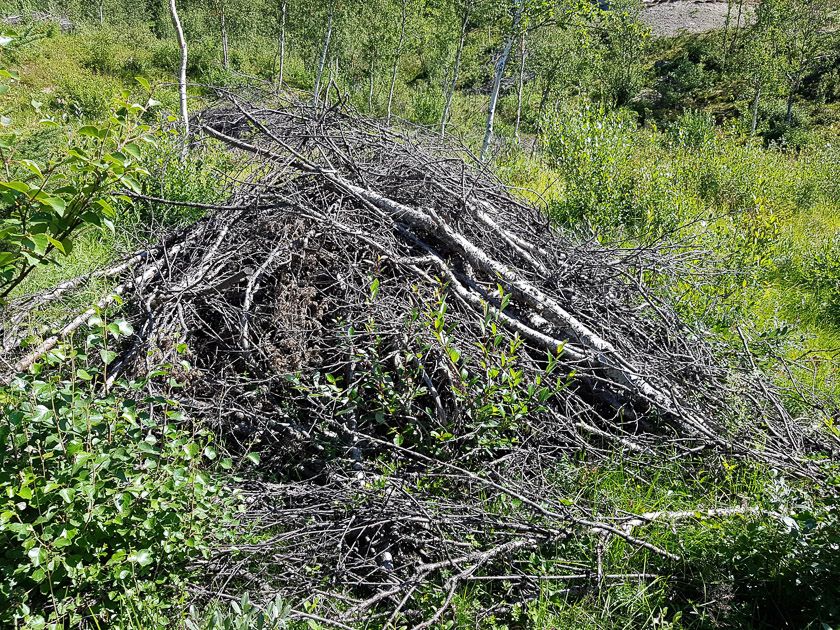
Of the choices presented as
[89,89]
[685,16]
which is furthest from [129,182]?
[685,16]

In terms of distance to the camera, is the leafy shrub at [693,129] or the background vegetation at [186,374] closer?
the background vegetation at [186,374]

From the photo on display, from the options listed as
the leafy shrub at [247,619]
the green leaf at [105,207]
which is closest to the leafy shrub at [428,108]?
the green leaf at [105,207]

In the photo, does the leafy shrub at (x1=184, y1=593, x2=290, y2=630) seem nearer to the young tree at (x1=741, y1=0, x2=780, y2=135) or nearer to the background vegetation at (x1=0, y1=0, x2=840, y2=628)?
the background vegetation at (x1=0, y1=0, x2=840, y2=628)

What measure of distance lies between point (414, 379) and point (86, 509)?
5.87 ft

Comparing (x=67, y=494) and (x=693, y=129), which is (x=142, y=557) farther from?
(x=693, y=129)

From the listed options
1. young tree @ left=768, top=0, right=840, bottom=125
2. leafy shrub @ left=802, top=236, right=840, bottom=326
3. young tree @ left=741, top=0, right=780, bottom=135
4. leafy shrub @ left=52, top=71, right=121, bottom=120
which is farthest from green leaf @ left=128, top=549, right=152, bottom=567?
young tree @ left=768, top=0, right=840, bottom=125

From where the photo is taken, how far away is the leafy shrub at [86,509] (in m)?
1.91

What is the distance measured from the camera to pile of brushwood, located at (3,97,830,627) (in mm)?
2521

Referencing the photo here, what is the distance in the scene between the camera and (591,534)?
→ 8.44 ft

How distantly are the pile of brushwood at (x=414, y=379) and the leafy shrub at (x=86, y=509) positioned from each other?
31 cm

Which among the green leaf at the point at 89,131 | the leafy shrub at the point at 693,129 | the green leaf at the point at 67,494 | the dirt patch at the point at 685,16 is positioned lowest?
the green leaf at the point at 67,494

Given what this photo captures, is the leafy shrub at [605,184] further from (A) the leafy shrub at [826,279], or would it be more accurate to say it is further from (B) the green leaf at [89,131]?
(B) the green leaf at [89,131]

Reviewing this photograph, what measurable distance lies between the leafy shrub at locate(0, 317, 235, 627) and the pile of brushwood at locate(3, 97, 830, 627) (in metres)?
0.31

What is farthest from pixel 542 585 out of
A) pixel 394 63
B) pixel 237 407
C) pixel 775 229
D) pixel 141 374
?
pixel 394 63
